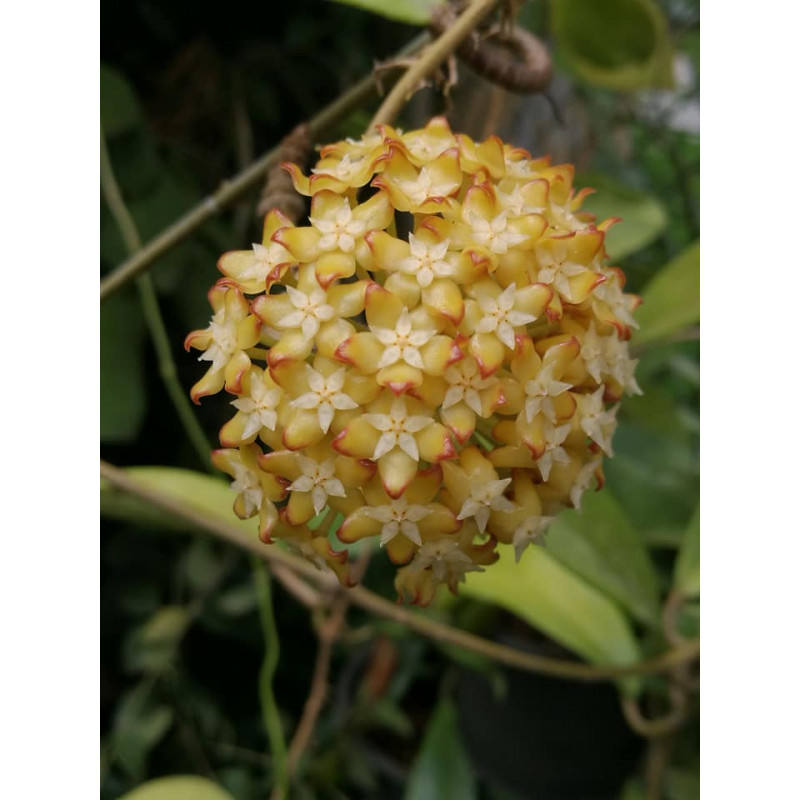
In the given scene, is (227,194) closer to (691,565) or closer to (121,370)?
(121,370)

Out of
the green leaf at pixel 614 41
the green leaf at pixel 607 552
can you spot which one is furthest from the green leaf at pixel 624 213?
the green leaf at pixel 607 552

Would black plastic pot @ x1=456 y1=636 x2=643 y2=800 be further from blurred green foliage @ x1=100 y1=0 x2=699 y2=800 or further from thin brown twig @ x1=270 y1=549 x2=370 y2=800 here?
thin brown twig @ x1=270 y1=549 x2=370 y2=800

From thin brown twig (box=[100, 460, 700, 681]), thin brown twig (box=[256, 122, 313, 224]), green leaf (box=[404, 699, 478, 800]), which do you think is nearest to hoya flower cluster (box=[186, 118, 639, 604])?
thin brown twig (box=[256, 122, 313, 224])

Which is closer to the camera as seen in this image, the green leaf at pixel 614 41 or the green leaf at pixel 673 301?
the green leaf at pixel 673 301

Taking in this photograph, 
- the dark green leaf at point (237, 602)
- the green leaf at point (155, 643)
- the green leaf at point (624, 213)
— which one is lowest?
the green leaf at point (155, 643)

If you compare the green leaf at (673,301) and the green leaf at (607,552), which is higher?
the green leaf at (673,301)

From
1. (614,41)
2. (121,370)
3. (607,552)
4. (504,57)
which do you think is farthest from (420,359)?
(614,41)

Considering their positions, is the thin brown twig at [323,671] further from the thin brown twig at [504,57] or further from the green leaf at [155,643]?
the thin brown twig at [504,57]
